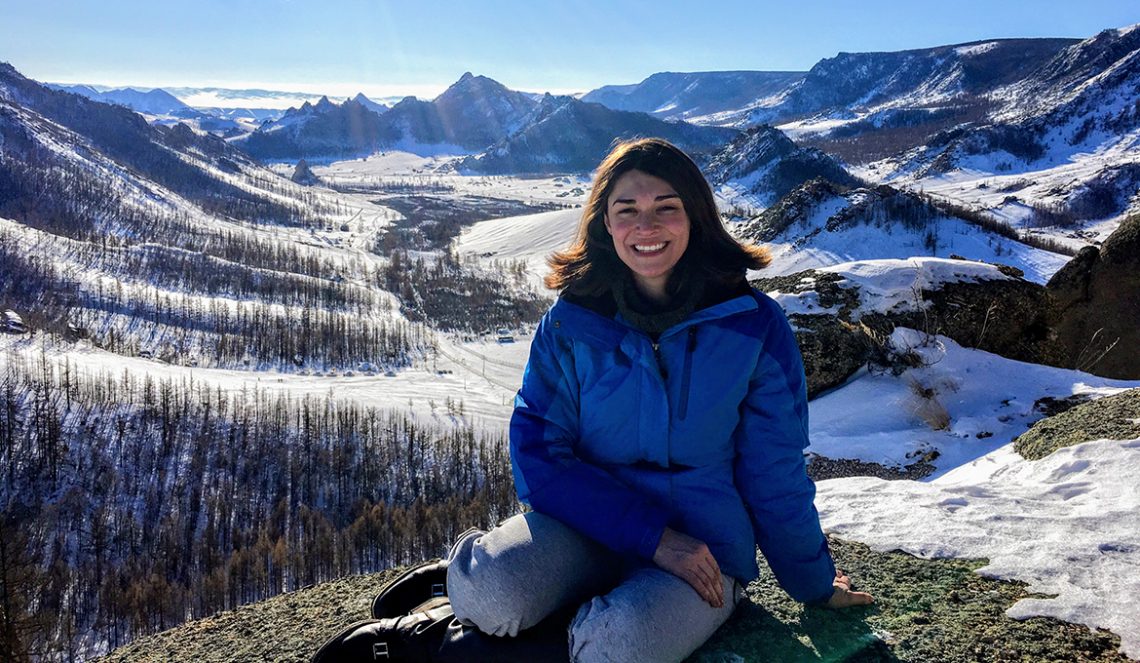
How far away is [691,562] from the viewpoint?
7.70 ft

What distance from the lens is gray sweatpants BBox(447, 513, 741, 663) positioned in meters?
2.15

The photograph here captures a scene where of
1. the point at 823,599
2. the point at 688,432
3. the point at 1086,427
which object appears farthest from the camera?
the point at 1086,427

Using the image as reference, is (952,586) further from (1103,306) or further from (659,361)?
(1103,306)

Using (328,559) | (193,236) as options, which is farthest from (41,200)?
(328,559)

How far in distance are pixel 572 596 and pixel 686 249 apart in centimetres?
142

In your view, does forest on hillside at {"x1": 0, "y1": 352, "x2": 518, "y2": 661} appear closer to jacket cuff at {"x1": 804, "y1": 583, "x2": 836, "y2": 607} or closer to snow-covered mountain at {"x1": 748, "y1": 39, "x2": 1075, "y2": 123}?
jacket cuff at {"x1": 804, "y1": 583, "x2": 836, "y2": 607}

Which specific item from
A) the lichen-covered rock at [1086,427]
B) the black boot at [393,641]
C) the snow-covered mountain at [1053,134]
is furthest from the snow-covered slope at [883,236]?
the snow-covered mountain at [1053,134]

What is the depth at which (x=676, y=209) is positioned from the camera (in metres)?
2.62

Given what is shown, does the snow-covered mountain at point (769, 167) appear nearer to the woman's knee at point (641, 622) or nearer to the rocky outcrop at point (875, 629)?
the rocky outcrop at point (875, 629)

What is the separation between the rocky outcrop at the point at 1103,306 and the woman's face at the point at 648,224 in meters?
9.19

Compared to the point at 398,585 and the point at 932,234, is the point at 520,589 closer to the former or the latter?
the point at 398,585

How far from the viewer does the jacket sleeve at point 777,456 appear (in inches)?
102

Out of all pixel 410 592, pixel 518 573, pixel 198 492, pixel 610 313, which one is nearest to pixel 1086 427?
pixel 610 313

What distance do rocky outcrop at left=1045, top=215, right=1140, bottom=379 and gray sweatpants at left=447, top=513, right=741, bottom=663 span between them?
372 inches
